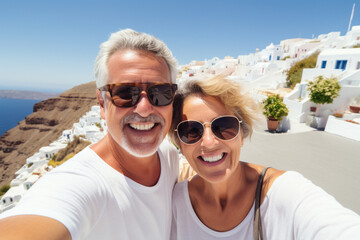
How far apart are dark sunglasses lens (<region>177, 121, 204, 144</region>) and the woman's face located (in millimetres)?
34

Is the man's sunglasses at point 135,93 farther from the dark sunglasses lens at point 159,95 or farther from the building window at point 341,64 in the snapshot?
the building window at point 341,64

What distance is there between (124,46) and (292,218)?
5.57 feet

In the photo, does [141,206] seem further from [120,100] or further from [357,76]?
[357,76]

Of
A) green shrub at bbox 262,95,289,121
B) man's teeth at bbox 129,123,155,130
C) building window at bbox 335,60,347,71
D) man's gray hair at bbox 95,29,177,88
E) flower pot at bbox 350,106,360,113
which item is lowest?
flower pot at bbox 350,106,360,113

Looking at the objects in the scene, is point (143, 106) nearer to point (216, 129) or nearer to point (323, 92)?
point (216, 129)

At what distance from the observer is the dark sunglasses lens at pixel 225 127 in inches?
57.5

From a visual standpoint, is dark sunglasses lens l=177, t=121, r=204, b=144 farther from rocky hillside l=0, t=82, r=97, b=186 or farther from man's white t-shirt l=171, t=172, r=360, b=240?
rocky hillside l=0, t=82, r=97, b=186

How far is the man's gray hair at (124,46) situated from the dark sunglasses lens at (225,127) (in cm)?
71

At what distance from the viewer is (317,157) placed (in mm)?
5773

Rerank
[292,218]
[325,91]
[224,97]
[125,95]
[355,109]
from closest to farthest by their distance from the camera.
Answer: [292,218]
[125,95]
[224,97]
[325,91]
[355,109]

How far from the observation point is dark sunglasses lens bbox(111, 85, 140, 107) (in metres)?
1.40

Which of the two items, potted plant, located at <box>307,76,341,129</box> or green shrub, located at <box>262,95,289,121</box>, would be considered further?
potted plant, located at <box>307,76,341,129</box>

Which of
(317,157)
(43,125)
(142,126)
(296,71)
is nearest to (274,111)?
(317,157)

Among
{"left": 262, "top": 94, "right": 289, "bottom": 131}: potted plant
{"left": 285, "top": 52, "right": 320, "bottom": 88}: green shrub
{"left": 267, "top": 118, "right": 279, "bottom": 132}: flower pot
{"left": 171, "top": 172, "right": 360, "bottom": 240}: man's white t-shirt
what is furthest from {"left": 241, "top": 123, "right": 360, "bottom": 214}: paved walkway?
{"left": 285, "top": 52, "right": 320, "bottom": 88}: green shrub
